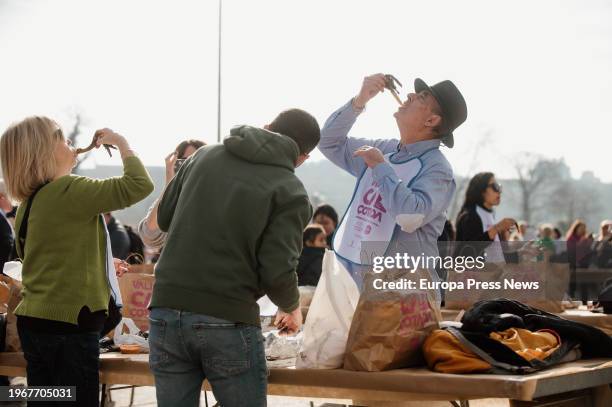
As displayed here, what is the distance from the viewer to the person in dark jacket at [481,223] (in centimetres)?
744

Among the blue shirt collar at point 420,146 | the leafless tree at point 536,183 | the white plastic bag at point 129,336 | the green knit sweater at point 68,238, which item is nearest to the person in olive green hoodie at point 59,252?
the green knit sweater at point 68,238

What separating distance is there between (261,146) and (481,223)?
16.9 feet

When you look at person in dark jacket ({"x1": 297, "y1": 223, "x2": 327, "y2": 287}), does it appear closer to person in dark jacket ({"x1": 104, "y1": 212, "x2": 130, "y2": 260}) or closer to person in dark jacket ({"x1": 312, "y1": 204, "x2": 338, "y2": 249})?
person in dark jacket ({"x1": 312, "y1": 204, "x2": 338, "y2": 249})

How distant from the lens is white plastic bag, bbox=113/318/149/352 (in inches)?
181

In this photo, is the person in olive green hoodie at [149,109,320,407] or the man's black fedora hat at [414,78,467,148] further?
the man's black fedora hat at [414,78,467,148]

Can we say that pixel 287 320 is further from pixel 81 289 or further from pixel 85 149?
pixel 85 149

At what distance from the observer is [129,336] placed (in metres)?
4.64

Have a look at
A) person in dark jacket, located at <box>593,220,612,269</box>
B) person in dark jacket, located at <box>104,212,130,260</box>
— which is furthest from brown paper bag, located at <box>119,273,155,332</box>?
person in dark jacket, located at <box>593,220,612,269</box>


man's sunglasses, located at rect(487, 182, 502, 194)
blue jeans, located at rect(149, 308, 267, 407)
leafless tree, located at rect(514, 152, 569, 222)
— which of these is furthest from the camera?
leafless tree, located at rect(514, 152, 569, 222)

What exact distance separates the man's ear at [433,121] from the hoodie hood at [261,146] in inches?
50.1

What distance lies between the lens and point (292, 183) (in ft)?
10.5

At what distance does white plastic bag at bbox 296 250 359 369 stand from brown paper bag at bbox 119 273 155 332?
1387mm

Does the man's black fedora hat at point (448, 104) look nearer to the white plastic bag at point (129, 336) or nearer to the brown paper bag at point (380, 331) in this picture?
the brown paper bag at point (380, 331)

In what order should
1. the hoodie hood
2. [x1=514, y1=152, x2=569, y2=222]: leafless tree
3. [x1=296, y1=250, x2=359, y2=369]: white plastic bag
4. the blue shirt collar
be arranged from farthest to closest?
[x1=514, y1=152, x2=569, y2=222]: leafless tree < the blue shirt collar < [x1=296, y1=250, x2=359, y2=369]: white plastic bag < the hoodie hood
